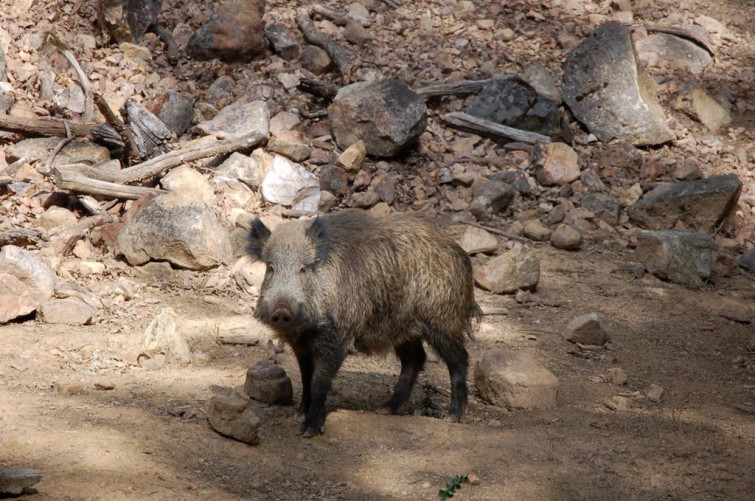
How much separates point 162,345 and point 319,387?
62.5 inches

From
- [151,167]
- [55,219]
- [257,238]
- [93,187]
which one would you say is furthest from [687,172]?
[55,219]

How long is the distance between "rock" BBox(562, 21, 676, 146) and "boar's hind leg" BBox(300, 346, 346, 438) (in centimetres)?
737

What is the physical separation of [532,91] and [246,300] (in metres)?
5.49

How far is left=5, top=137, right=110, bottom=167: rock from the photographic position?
9.38m

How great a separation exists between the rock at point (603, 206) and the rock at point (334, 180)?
306 cm

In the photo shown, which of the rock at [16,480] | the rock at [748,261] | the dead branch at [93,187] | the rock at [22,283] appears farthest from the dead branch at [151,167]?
the rock at [748,261]

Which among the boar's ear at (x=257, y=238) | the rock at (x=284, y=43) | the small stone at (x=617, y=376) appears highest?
the rock at (x=284, y=43)

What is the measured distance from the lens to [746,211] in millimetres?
10219

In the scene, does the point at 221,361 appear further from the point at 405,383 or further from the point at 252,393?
the point at 405,383

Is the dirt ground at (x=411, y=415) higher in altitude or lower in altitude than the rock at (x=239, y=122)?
lower

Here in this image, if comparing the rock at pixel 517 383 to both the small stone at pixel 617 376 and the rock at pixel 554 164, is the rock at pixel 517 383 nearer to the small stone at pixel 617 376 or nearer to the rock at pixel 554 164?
the small stone at pixel 617 376

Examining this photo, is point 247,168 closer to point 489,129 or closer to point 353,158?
point 353,158

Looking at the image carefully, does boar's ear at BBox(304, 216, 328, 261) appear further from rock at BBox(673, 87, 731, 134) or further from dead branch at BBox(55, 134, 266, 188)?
rock at BBox(673, 87, 731, 134)

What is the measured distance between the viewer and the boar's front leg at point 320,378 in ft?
15.9
